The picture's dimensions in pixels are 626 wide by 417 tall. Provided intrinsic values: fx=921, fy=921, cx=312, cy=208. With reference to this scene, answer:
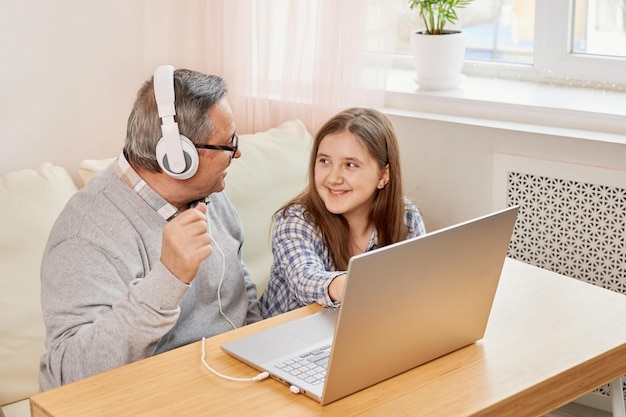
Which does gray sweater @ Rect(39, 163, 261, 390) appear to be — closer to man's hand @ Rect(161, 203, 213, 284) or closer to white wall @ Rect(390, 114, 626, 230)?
man's hand @ Rect(161, 203, 213, 284)

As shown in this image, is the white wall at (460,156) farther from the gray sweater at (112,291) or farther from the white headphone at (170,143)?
the white headphone at (170,143)

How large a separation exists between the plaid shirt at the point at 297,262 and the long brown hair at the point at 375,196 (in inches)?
0.8

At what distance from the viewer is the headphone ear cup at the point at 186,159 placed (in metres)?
1.63

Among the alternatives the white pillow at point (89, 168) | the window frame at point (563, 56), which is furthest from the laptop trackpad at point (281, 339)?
the window frame at point (563, 56)

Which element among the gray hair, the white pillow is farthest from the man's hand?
the white pillow

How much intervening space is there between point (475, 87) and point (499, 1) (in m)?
0.28

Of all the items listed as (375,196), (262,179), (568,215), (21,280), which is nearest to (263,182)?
(262,179)

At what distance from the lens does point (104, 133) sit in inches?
98.7

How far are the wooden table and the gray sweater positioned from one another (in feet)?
0.22

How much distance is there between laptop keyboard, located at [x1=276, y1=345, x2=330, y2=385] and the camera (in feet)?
4.59

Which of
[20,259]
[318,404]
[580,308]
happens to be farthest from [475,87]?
[318,404]

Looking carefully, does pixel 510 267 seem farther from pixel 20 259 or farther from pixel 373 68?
pixel 20 259

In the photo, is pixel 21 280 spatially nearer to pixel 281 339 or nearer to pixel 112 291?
pixel 112 291

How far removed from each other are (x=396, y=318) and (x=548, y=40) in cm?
152
